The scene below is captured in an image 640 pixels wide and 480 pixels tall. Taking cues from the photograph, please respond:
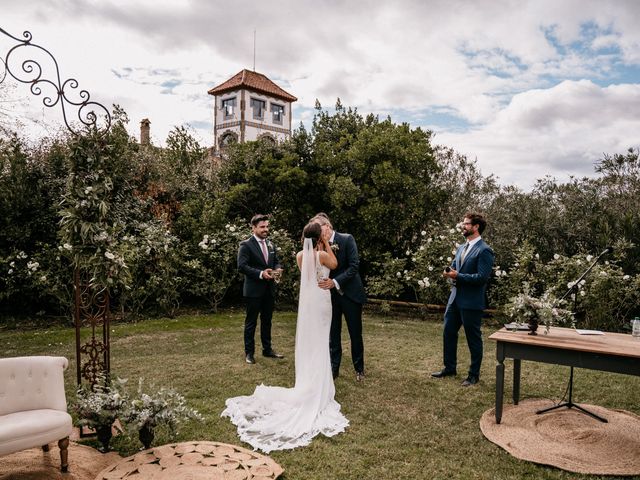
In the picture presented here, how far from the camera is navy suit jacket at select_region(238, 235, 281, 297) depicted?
22.8 feet

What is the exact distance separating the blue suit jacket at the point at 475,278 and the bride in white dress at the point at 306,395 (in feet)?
5.35

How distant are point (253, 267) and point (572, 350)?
4410mm

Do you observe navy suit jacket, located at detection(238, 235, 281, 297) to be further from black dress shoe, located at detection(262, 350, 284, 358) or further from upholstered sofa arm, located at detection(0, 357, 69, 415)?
upholstered sofa arm, located at detection(0, 357, 69, 415)

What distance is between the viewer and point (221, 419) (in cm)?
482

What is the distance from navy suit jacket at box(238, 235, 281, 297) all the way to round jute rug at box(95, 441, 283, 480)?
9.83 ft

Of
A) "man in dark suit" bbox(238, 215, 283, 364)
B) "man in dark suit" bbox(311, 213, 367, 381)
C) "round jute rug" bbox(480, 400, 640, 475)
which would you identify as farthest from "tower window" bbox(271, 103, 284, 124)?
"round jute rug" bbox(480, 400, 640, 475)

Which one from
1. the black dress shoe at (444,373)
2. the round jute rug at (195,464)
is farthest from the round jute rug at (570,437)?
the round jute rug at (195,464)

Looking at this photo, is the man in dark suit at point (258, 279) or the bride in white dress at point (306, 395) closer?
the bride in white dress at point (306, 395)

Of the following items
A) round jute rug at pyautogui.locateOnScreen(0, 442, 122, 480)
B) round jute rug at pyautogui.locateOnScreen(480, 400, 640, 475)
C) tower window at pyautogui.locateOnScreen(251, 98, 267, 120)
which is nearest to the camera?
round jute rug at pyautogui.locateOnScreen(0, 442, 122, 480)

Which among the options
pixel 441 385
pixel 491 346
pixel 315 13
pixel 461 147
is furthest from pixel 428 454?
pixel 461 147

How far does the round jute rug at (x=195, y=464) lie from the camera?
12.0ft

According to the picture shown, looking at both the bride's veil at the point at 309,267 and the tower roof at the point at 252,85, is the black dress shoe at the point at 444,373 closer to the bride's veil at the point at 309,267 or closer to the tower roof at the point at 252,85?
the bride's veil at the point at 309,267

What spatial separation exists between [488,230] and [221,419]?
337 inches

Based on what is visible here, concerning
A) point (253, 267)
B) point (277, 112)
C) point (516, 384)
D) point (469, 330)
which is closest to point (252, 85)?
point (277, 112)
